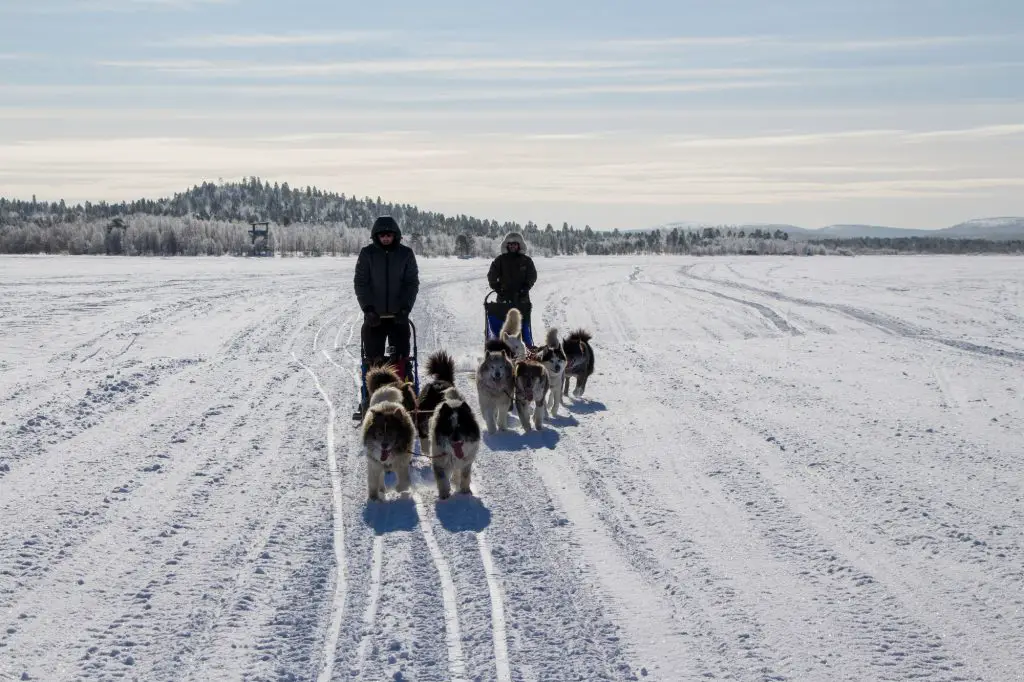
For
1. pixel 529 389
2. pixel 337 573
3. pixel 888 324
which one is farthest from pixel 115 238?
pixel 337 573

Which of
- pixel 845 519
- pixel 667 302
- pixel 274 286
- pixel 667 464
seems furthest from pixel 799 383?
pixel 274 286

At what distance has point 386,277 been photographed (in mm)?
10047

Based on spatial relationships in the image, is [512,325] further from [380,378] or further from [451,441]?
[451,441]

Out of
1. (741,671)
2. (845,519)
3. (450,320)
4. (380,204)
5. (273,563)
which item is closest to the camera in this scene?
(741,671)

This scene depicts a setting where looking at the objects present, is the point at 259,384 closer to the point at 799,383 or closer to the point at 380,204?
the point at 799,383

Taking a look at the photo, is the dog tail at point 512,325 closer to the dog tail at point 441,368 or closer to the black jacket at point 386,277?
the black jacket at point 386,277

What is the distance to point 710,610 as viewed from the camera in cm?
531

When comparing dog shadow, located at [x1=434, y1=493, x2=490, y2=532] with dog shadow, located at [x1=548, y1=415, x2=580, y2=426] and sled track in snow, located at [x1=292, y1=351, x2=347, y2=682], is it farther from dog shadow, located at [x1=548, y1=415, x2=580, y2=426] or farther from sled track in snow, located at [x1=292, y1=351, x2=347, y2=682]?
dog shadow, located at [x1=548, y1=415, x2=580, y2=426]

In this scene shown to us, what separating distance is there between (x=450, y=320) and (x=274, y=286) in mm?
14366

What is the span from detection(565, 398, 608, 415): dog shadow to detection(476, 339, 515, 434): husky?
1453mm

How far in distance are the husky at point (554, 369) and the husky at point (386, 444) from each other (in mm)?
3405

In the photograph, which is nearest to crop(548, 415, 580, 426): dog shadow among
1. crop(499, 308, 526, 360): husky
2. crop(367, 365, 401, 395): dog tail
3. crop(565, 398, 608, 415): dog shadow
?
crop(565, 398, 608, 415): dog shadow

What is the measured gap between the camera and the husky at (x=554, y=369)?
10.9 m

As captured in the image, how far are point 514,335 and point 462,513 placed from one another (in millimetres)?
5307
